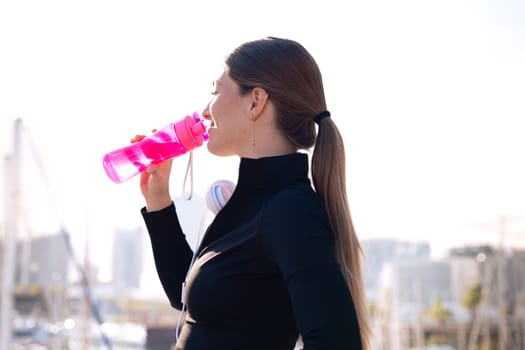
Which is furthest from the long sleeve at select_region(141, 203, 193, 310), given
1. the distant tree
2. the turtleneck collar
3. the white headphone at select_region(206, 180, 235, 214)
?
the distant tree

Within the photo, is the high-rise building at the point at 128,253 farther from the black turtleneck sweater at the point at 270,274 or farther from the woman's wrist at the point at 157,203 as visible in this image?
the black turtleneck sweater at the point at 270,274

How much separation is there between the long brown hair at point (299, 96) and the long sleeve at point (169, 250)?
0.28 metres

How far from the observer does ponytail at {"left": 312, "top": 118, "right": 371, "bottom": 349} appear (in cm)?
75

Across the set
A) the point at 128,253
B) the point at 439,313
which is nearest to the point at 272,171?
the point at 128,253

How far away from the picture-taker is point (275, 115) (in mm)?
804

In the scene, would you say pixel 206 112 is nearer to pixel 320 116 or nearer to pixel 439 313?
pixel 320 116

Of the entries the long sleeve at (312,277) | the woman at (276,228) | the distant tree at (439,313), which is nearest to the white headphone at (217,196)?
the woman at (276,228)

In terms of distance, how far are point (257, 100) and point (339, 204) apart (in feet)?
0.53

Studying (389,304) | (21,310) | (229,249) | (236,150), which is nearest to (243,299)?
(229,249)

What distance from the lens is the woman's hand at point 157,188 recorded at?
992mm

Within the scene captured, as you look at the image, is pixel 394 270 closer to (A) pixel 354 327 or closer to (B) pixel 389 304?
(B) pixel 389 304

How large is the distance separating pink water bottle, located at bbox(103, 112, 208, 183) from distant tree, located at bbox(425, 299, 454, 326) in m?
24.9

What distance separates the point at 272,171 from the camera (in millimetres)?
790

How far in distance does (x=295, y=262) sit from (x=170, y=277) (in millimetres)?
365
